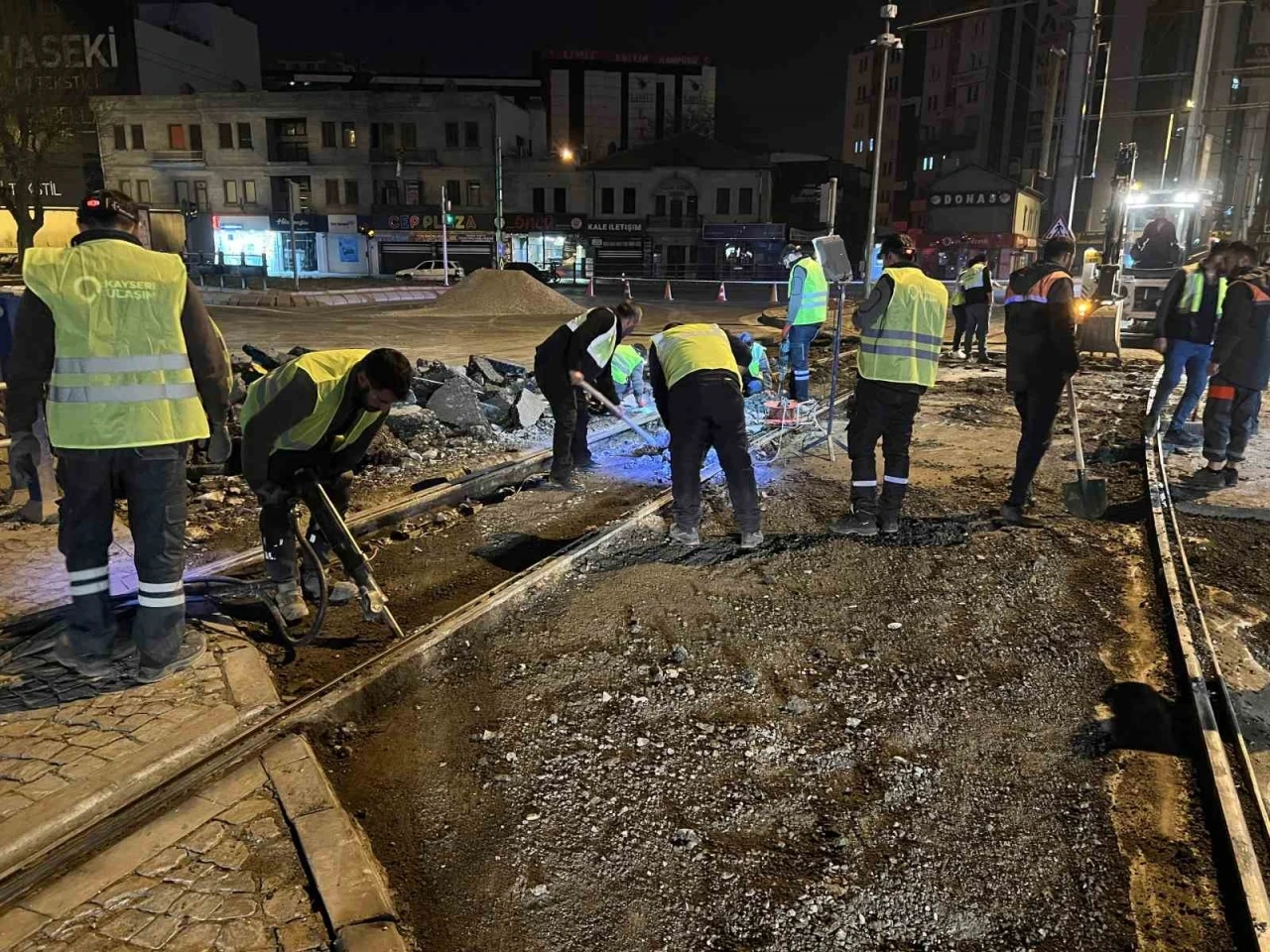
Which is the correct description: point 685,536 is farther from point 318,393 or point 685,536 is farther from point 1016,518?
point 318,393

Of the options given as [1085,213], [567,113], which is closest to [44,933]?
[1085,213]

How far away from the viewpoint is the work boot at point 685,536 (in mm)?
5863

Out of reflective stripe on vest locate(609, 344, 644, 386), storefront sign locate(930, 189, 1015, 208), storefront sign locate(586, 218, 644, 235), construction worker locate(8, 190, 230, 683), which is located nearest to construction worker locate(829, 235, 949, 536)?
reflective stripe on vest locate(609, 344, 644, 386)

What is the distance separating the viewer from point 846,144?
79.7m

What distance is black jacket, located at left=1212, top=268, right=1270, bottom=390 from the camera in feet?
24.6

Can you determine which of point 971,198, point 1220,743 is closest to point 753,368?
point 1220,743

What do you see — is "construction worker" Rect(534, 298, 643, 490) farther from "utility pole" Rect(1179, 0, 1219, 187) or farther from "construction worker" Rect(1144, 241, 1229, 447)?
"utility pole" Rect(1179, 0, 1219, 187)

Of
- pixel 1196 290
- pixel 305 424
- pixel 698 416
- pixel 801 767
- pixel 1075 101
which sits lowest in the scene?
pixel 801 767

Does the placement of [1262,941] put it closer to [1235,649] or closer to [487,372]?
[1235,649]

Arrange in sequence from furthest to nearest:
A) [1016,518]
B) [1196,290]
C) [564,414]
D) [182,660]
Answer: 1. [1196,290]
2. [564,414]
3. [1016,518]
4. [182,660]

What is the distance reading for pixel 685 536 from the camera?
19.3ft

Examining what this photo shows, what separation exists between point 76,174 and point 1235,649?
55445 mm

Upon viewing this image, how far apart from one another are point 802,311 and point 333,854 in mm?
8277

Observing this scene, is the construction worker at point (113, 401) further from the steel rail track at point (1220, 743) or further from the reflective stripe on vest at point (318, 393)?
the steel rail track at point (1220, 743)
